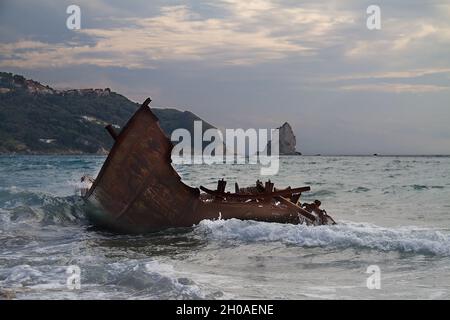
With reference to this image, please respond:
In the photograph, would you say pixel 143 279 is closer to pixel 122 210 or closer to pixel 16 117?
pixel 122 210

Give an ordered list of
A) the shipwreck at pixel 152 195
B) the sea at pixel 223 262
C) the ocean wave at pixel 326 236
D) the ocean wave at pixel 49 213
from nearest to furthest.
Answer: the sea at pixel 223 262 → the ocean wave at pixel 326 236 → the shipwreck at pixel 152 195 → the ocean wave at pixel 49 213

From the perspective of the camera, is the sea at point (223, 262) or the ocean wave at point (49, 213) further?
the ocean wave at point (49, 213)

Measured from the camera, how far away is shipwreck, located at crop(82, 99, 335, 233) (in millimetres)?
10609

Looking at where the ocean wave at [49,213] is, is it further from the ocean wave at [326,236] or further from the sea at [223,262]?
the ocean wave at [326,236]

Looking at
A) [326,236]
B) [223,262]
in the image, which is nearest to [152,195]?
[223,262]

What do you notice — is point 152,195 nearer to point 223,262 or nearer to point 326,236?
point 223,262

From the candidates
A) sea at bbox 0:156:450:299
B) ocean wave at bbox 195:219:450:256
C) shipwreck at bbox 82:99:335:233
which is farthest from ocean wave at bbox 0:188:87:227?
ocean wave at bbox 195:219:450:256

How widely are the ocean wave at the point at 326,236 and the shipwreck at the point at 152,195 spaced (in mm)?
326

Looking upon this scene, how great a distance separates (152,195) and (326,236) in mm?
3488

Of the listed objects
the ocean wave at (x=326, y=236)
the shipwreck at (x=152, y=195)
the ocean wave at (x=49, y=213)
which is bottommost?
the ocean wave at (x=49, y=213)

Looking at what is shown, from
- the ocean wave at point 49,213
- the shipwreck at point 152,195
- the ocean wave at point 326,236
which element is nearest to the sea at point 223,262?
the ocean wave at point 326,236

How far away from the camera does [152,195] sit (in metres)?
10.6

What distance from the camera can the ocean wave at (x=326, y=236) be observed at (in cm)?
966
